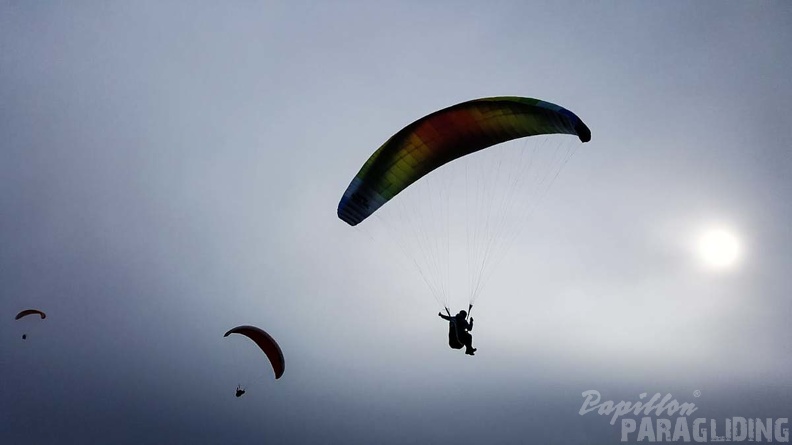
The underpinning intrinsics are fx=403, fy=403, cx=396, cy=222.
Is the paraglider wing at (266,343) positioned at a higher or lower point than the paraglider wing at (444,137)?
lower

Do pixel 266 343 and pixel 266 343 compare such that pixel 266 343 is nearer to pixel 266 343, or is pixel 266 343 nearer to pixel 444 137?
pixel 266 343

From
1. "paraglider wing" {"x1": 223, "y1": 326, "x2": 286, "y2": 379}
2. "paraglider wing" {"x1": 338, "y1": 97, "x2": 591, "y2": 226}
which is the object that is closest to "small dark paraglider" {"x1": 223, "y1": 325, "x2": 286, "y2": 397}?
"paraglider wing" {"x1": 223, "y1": 326, "x2": 286, "y2": 379}

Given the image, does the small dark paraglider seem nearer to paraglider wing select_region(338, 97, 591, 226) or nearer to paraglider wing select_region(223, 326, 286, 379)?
paraglider wing select_region(223, 326, 286, 379)

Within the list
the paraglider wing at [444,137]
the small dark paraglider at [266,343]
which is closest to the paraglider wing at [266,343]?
the small dark paraglider at [266,343]

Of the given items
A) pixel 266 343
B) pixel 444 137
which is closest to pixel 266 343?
pixel 266 343

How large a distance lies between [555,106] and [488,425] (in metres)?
212

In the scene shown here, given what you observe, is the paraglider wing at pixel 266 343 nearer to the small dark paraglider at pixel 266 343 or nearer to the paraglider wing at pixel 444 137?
the small dark paraglider at pixel 266 343

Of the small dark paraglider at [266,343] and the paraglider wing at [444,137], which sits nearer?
the paraglider wing at [444,137]

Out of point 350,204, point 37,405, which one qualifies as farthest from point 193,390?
point 350,204

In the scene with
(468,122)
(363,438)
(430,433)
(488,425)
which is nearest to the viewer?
(468,122)

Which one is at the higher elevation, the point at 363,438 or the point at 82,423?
the point at 363,438

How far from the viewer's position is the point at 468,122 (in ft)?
47.4

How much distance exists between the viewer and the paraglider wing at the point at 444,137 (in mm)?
13109

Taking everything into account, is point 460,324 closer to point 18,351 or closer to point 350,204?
point 350,204
